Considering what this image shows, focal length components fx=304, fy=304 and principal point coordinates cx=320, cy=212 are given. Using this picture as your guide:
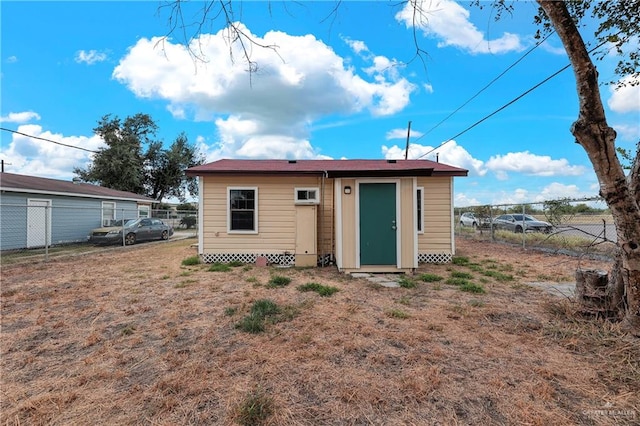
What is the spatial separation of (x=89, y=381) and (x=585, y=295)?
548cm

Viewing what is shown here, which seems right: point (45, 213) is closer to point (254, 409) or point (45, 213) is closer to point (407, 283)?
point (407, 283)

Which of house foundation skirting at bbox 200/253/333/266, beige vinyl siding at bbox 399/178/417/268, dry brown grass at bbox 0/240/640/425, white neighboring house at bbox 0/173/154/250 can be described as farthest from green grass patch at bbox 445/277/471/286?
white neighboring house at bbox 0/173/154/250

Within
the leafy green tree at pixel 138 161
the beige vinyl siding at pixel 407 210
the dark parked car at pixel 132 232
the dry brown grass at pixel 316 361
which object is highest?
the leafy green tree at pixel 138 161

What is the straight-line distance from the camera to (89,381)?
8.48 feet

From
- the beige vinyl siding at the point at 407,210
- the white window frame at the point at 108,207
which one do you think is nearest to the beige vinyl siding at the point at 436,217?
the beige vinyl siding at the point at 407,210

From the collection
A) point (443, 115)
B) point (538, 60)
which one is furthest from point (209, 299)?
point (443, 115)

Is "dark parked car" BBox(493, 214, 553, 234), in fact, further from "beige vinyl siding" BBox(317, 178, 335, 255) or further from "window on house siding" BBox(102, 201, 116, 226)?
"window on house siding" BBox(102, 201, 116, 226)

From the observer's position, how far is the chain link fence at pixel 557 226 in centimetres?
829

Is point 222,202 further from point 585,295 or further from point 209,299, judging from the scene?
point 585,295

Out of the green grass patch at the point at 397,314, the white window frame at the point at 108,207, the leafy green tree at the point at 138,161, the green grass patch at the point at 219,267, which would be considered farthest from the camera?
the leafy green tree at the point at 138,161

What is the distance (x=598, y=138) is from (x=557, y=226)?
3.59 meters

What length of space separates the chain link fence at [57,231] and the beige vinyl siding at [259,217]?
510 cm

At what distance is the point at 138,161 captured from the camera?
85.3 ft

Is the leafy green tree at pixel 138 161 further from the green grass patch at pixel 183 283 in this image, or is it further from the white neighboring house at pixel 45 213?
the green grass patch at pixel 183 283
